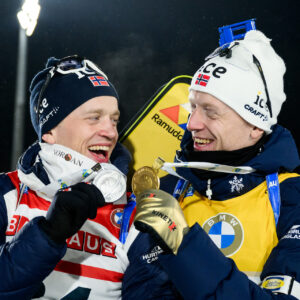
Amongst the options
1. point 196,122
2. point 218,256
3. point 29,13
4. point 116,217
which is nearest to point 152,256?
point 116,217

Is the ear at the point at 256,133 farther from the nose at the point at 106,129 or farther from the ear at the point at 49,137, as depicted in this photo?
the ear at the point at 49,137

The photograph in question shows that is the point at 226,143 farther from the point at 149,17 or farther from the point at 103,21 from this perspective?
the point at 103,21

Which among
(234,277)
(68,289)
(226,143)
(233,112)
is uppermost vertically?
(233,112)

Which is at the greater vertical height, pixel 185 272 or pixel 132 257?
pixel 185 272

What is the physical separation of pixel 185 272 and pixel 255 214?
0.56m

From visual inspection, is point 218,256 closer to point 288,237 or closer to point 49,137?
point 288,237

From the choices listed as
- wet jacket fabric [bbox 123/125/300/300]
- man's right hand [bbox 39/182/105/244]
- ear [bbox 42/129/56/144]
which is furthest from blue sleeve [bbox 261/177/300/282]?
ear [bbox 42/129/56/144]

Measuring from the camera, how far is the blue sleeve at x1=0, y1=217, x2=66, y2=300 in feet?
5.00

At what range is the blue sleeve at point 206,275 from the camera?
147 centimetres

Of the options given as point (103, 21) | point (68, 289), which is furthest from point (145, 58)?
point (68, 289)

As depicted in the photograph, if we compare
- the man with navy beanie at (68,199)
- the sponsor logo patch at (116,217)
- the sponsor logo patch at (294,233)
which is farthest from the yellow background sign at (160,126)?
the sponsor logo patch at (294,233)

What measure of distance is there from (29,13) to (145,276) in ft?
16.9

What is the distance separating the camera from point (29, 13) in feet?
19.6

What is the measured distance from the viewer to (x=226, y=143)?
2105mm
